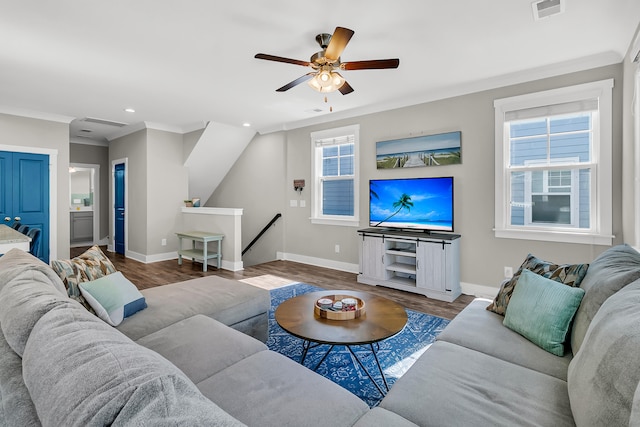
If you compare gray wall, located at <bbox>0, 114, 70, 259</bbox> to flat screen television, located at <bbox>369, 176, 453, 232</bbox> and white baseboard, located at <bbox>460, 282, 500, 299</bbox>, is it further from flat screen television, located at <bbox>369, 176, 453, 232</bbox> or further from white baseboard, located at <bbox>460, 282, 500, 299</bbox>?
white baseboard, located at <bbox>460, 282, 500, 299</bbox>

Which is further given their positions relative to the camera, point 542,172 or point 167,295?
point 542,172

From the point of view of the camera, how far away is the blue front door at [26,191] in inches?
191

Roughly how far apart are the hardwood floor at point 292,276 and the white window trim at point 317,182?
2.60ft

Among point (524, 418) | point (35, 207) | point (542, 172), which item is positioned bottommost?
point (524, 418)

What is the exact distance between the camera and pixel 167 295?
2.38 m

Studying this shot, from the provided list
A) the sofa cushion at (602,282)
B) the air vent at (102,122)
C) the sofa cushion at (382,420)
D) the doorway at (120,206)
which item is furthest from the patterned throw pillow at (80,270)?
the doorway at (120,206)

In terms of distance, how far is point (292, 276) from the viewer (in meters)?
4.84

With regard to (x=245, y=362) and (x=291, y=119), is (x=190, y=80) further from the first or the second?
(x=245, y=362)

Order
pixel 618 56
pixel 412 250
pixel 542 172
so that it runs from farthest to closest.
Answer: pixel 412 250 → pixel 542 172 → pixel 618 56

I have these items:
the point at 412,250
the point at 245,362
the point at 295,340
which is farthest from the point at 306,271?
the point at 245,362

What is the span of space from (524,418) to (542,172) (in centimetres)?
316

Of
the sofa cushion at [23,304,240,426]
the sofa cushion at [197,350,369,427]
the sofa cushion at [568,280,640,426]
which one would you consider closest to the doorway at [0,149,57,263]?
the sofa cushion at [197,350,369,427]

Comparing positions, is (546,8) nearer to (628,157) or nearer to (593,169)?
(628,157)

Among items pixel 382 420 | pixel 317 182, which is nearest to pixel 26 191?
pixel 317 182
